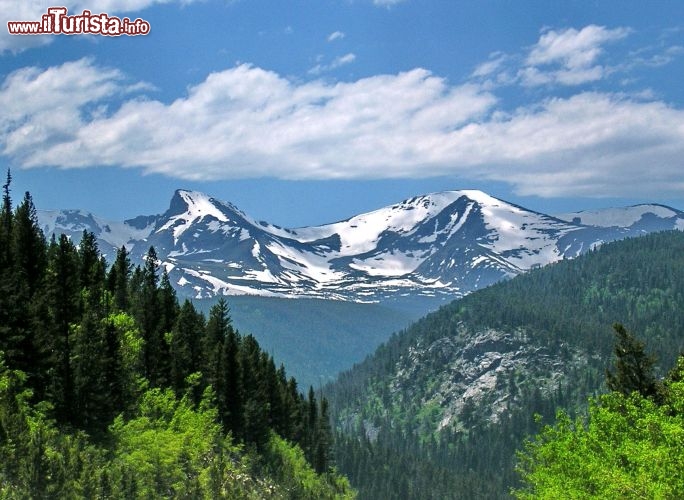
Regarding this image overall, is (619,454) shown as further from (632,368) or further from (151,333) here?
(151,333)

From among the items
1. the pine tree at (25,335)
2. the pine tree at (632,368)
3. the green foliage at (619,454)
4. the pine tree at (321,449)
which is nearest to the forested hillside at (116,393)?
the pine tree at (25,335)

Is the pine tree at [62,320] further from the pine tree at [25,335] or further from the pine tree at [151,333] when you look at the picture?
the pine tree at [151,333]

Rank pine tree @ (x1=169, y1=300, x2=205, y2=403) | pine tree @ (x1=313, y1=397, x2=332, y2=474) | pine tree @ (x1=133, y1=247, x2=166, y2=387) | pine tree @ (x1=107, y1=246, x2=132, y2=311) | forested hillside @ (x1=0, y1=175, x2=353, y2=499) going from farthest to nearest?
pine tree @ (x1=313, y1=397, x2=332, y2=474) < pine tree @ (x1=107, y1=246, x2=132, y2=311) < pine tree @ (x1=169, y1=300, x2=205, y2=403) < pine tree @ (x1=133, y1=247, x2=166, y2=387) < forested hillside @ (x1=0, y1=175, x2=353, y2=499)

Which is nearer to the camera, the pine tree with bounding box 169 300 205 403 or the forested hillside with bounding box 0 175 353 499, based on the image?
the forested hillside with bounding box 0 175 353 499

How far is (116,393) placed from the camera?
213ft

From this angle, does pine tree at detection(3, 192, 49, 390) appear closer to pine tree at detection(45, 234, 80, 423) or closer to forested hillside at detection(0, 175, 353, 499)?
forested hillside at detection(0, 175, 353, 499)

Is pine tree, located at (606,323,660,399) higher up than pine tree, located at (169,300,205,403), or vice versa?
pine tree, located at (606,323,660,399)

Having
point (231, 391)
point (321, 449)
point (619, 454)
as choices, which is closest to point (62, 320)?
point (231, 391)

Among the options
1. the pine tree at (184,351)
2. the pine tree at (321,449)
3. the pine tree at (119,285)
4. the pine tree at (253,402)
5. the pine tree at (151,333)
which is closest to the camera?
the pine tree at (151,333)

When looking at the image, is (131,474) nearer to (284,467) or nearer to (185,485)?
(185,485)

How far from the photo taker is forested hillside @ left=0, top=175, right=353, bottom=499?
4641 centimetres

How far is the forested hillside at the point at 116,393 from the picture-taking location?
4641 cm

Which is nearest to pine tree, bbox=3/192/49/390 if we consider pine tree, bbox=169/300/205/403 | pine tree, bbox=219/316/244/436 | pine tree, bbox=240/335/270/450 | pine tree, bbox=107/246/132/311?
pine tree, bbox=169/300/205/403

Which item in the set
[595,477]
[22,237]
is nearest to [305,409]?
[22,237]
